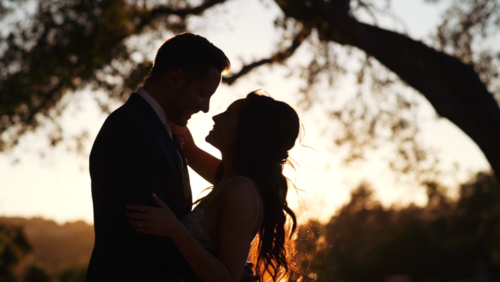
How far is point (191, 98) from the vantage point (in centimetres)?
314

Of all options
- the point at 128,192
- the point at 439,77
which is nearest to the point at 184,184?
the point at 128,192

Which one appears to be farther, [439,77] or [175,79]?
[439,77]

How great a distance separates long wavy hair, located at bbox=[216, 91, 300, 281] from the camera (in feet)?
11.0

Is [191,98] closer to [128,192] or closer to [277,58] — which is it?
[128,192]

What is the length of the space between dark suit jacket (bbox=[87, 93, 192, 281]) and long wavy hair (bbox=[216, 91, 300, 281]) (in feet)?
2.31

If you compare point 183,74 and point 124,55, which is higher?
point 124,55

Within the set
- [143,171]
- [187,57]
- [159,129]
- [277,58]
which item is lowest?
[143,171]

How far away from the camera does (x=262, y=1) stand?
9320mm

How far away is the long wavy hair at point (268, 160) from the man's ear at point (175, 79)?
0.62m

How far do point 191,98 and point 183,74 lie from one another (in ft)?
0.53

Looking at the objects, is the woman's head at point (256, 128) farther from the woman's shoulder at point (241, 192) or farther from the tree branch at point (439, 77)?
the tree branch at point (439, 77)

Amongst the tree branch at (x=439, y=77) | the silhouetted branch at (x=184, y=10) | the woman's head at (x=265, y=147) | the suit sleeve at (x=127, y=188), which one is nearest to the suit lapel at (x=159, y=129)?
the suit sleeve at (x=127, y=188)

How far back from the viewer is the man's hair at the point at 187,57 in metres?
3.09

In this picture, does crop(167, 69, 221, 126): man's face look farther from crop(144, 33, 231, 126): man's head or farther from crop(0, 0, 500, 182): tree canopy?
crop(0, 0, 500, 182): tree canopy
